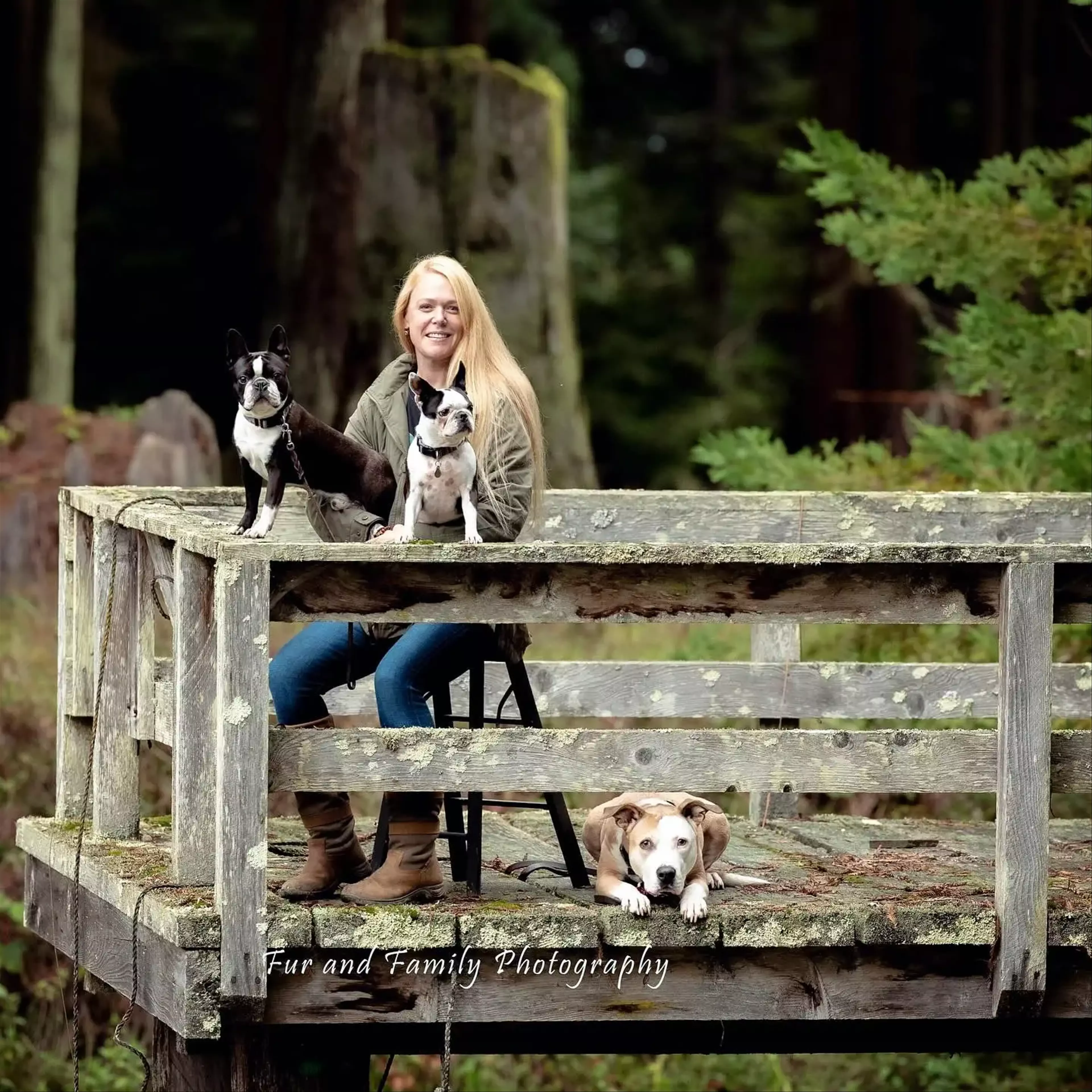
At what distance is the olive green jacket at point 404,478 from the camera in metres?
5.41

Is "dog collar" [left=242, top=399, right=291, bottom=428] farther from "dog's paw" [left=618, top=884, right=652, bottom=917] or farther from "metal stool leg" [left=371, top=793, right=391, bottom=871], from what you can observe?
"dog's paw" [left=618, top=884, right=652, bottom=917]

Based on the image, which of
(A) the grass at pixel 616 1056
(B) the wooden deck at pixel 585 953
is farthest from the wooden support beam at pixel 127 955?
(A) the grass at pixel 616 1056

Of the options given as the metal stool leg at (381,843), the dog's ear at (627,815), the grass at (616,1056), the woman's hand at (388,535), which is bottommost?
the grass at (616,1056)

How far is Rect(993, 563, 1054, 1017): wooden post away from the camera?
5.25m

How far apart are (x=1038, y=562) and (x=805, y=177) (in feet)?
70.0

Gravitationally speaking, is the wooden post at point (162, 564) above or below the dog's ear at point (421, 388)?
below

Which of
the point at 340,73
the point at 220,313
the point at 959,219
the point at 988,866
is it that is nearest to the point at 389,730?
the point at 988,866

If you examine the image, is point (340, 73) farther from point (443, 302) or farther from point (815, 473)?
point (443, 302)

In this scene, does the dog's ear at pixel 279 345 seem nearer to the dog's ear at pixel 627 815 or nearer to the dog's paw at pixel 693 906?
the dog's ear at pixel 627 815

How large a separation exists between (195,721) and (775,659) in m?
2.60

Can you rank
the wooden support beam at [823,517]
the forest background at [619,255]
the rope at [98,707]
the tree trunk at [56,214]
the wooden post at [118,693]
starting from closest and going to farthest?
the rope at [98,707] → the wooden post at [118,693] → the wooden support beam at [823,517] → the forest background at [619,255] → the tree trunk at [56,214]

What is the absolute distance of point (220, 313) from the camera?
971 inches

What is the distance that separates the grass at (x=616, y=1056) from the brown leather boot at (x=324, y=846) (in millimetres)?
3425

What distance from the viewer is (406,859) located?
5449 millimetres
